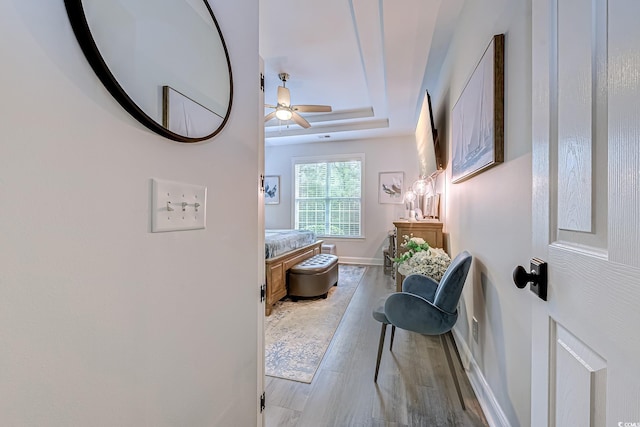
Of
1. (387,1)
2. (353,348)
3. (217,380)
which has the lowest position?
(353,348)

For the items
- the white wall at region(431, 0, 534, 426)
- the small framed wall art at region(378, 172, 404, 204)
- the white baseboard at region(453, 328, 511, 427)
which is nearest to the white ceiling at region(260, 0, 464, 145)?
the white wall at region(431, 0, 534, 426)

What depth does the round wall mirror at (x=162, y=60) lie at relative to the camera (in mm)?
510

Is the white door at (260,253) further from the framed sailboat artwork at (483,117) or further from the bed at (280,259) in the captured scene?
the bed at (280,259)

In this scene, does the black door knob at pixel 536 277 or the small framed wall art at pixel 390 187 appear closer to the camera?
the black door knob at pixel 536 277

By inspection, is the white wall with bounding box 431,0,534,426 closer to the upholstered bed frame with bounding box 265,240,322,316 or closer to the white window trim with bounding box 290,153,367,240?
the upholstered bed frame with bounding box 265,240,322,316

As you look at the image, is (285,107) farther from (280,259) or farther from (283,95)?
(280,259)

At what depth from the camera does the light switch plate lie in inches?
25.5

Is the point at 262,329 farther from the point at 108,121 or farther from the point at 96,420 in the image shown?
the point at 108,121

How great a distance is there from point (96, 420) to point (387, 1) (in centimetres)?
260

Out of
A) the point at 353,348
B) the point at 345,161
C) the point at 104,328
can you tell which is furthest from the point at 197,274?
the point at 345,161

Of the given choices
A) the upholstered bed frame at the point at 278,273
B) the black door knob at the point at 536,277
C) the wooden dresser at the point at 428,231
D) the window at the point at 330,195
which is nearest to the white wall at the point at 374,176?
the window at the point at 330,195

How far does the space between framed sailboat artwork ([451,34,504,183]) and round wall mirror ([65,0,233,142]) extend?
1.26m

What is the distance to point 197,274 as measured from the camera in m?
0.79

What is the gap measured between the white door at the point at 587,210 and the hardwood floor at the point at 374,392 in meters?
0.92
